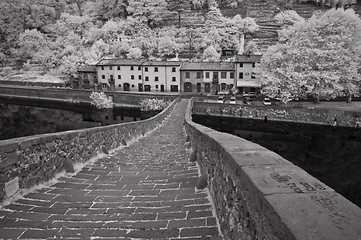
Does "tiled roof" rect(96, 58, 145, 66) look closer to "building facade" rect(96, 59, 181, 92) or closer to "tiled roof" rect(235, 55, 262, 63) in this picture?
"building facade" rect(96, 59, 181, 92)

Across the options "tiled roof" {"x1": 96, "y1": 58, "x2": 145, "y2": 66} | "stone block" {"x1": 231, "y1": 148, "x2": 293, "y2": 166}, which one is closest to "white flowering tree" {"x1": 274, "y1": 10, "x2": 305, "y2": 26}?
"tiled roof" {"x1": 96, "y1": 58, "x2": 145, "y2": 66}

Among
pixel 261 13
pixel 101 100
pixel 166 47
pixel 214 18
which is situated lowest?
pixel 101 100

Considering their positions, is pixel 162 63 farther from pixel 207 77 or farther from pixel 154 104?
pixel 154 104

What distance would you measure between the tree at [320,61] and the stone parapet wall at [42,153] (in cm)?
2839

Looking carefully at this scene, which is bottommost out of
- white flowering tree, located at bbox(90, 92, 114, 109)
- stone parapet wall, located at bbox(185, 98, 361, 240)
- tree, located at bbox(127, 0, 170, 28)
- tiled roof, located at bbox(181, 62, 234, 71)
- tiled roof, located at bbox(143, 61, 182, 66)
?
white flowering tree, located at bbox(90, 92, 114, 109)

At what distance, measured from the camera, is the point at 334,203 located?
1.67m

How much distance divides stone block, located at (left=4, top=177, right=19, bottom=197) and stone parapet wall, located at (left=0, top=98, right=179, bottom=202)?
0.08 feet

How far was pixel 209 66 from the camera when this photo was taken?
1828 inches

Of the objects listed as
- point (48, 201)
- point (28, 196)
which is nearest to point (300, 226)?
point (48, 201)

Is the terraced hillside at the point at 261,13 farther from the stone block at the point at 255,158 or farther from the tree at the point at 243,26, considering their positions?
Answer: the stone block at the point at 255,158

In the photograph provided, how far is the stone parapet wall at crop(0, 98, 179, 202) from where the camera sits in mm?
4266

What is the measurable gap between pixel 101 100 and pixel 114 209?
40.5m

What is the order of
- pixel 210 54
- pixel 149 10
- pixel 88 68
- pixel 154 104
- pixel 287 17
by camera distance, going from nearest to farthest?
pixel 154 104, pixel 88 68, pixel 210 54, pixel 287 17, pixel 149 10

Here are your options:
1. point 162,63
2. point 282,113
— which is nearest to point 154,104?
point 162,63
